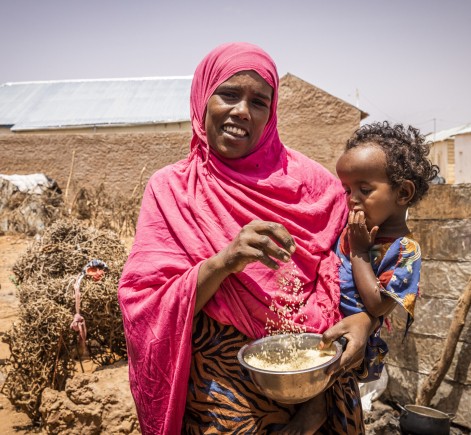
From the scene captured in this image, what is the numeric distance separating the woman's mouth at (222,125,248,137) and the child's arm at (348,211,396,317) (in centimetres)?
50

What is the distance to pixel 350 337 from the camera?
1653 millimetres

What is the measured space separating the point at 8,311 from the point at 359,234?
6970mm

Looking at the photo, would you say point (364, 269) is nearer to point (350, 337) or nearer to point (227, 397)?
point (350, 337)

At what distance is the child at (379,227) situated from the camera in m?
1.74

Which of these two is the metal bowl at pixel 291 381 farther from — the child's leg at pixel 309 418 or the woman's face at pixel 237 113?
the woman's face at pixel 237 113

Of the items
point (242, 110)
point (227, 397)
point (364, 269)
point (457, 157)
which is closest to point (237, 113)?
point (242, 110)

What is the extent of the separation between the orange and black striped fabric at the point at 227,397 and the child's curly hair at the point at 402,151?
779 millimetres

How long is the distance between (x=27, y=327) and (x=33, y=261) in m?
0.74

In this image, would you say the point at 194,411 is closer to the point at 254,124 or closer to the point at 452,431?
the point at 254,124

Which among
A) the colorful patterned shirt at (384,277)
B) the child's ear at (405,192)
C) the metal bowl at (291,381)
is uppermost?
the child's ear at (405,192)

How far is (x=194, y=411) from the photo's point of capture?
5.88 feet

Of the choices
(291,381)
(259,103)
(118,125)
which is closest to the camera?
(291,381)

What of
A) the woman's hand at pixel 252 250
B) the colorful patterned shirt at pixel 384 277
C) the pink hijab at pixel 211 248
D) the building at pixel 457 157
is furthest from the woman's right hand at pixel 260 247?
the building at pixel 457 157

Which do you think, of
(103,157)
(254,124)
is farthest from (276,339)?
A: (103,157)
